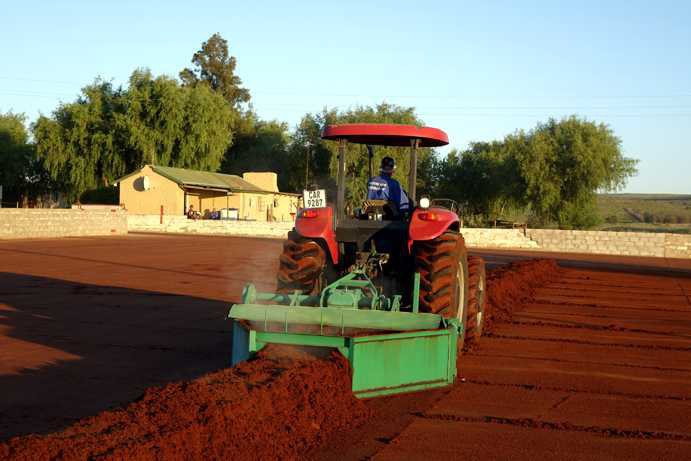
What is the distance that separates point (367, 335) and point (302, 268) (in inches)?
52.8

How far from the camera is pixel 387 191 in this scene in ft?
27.2

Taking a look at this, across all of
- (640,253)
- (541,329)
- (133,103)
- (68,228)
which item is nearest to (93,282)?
(541,329)

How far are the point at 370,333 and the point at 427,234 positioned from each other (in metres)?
1.19

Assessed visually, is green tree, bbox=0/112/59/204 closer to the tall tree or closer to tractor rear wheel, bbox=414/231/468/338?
the tall tree

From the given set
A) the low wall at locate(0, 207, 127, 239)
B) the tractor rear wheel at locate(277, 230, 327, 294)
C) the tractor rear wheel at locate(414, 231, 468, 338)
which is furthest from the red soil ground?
the low wall at locate(0, 207, 127, 239)

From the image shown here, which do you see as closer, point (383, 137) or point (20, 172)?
point (383, 137)

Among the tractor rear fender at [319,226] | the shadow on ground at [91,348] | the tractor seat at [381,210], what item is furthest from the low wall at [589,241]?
the tractor rear fender at [319,226]

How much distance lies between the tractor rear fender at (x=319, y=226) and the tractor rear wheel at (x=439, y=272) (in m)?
0.85

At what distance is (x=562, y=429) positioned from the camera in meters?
5.70

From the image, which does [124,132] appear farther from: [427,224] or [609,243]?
[427,224]

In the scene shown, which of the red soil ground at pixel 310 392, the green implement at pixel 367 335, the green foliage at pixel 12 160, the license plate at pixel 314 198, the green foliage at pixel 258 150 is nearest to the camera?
the red soil ground at pixel 310 392

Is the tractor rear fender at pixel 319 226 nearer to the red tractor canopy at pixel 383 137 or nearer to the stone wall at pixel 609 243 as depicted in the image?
the red tractor canopy at pixel 383 137

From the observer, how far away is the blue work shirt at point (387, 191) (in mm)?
8242

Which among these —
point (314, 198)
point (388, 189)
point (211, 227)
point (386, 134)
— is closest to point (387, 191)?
point (388, 189)
